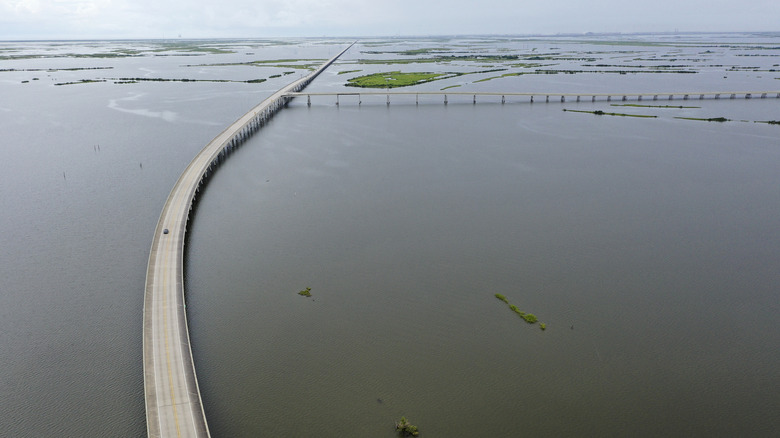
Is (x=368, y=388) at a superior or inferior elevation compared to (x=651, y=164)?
inferior

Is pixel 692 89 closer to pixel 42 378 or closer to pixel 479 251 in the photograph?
pixel 479 251

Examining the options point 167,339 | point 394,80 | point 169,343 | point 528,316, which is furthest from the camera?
point 394,80

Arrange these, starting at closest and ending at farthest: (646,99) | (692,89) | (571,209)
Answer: (571,209), (646,99), (692,89)

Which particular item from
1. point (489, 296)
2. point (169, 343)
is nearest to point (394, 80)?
point (489, 296)

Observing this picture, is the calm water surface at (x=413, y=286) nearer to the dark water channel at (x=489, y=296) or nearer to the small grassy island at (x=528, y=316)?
the dark water channel at (x=489, y=296)

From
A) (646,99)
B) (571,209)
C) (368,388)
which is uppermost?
(646,99)

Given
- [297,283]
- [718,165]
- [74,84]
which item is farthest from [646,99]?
[74,84]

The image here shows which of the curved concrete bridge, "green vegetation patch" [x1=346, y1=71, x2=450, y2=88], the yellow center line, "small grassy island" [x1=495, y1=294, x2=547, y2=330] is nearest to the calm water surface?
"small grassy island" [x1=495, y1=294, x2=547, y2=330]

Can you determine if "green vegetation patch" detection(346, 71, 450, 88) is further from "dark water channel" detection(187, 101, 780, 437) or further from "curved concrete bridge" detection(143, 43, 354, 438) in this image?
"curved concrete bridge" detection(143, 43, 354, 438)

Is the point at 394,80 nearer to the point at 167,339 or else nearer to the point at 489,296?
the point at 489,296
